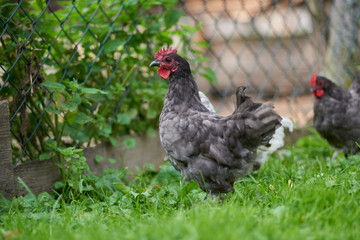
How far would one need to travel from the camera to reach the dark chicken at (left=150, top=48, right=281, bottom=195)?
7.57ft

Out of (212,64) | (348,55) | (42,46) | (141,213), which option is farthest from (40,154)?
(212,64)

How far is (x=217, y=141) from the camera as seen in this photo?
2385mm

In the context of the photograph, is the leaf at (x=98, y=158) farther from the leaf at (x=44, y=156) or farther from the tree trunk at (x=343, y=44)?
the tree trunk at (x=343, y=44)

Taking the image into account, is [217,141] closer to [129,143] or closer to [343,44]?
[129,143]

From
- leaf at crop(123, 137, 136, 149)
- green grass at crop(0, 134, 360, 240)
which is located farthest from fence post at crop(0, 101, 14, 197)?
leaf at crop(123, 137, 136, 149)

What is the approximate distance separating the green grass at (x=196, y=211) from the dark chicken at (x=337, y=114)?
0.67 meters

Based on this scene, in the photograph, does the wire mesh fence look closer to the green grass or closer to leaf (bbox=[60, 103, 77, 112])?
leaf (bbox=[60, 103, 77, 112])

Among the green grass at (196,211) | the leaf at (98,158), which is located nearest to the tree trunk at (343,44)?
the green grass at (196,211)

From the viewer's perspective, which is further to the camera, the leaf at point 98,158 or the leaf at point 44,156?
the leaf at point 98,158

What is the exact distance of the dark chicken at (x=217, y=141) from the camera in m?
2.31

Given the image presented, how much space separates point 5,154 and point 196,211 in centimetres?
128

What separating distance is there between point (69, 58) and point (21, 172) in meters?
0.99

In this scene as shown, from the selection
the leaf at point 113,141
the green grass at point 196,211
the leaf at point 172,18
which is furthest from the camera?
the leaf at point 172,18

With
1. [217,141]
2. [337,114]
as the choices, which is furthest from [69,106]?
[337,114]
